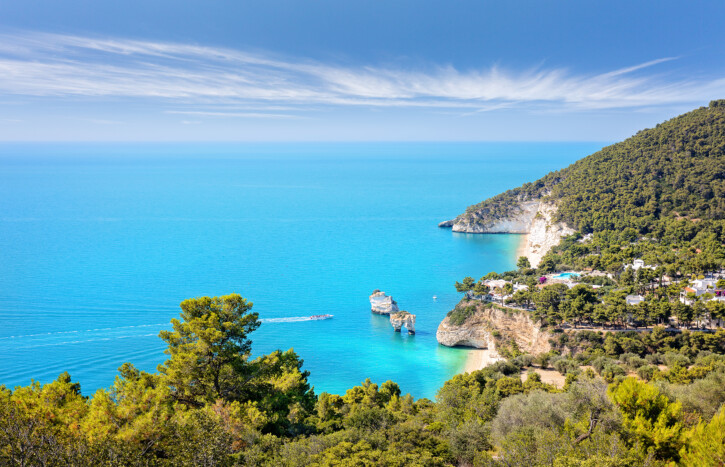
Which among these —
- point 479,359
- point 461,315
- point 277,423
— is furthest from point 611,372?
point 277,423

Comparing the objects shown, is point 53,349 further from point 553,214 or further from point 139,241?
point 553,214

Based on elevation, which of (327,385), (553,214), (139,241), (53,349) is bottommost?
(327,385)

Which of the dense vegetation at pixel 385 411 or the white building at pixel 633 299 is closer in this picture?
the dense vegetation at pixel 385 411

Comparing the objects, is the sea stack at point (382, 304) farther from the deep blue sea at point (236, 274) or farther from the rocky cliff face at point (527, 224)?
the rocky cliff face at point (527, 224)

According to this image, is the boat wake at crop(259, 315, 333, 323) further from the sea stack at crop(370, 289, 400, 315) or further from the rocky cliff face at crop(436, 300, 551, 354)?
the rocky cliff face at crop(436, 300, 551, 354)

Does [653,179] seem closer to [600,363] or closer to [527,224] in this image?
[527,224]

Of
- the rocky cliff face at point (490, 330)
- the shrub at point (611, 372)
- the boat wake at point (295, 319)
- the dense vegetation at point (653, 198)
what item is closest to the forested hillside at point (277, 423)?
the shrub at point (611, 372)

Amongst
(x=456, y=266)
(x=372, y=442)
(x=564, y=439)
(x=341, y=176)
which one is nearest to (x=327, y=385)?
(x=372, y=442)
